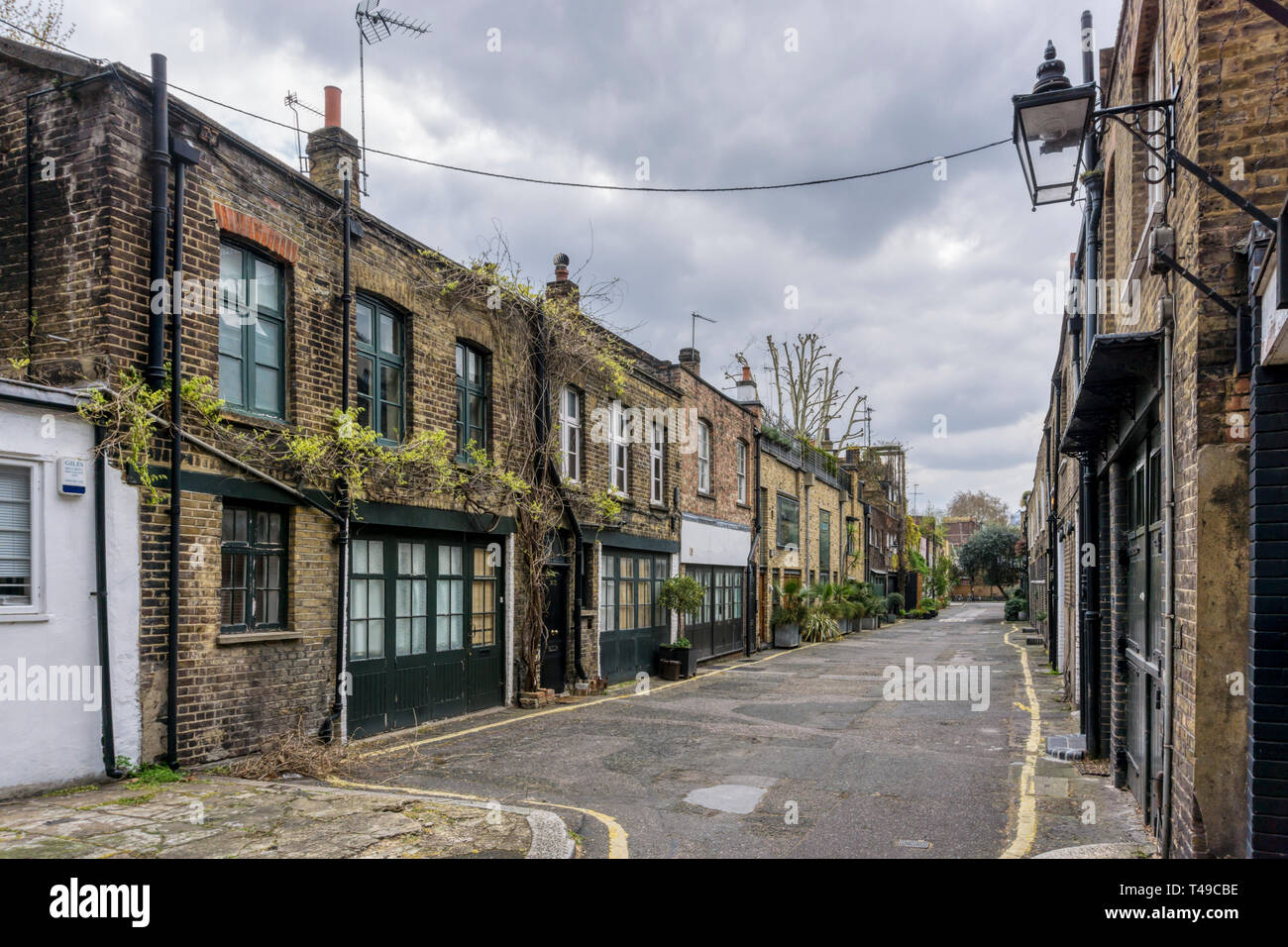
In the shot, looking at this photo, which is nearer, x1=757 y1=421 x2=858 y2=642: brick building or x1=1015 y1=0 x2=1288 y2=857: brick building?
x1=1015 y1=0 x2=1288 y2=857: brick building

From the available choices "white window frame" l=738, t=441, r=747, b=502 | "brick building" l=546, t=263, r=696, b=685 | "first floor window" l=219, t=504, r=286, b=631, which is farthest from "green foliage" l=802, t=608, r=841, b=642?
"first floor window" l=219, t=504, r=286, b=631

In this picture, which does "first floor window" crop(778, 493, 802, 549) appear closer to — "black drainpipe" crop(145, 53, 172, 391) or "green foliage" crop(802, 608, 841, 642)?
"green foliage" crop(802, 608, 841, 642)

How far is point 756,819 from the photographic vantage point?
7570mm

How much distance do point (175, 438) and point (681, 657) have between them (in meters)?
12.5

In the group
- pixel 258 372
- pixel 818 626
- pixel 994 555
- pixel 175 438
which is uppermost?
pixel 258 372

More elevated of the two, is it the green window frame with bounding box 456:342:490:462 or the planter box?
the green window frame with bounding box 456:342:490:462

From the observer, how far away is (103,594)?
7691 millimetres

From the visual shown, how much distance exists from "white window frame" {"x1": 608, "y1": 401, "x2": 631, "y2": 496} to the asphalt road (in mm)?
4151

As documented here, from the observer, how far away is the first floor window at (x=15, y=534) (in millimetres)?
7336

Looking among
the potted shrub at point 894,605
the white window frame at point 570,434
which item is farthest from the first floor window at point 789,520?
the potted shrub at point 894,605

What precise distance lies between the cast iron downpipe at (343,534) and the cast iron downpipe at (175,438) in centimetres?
216

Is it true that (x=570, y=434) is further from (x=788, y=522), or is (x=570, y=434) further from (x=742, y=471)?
(x=788, y=522)

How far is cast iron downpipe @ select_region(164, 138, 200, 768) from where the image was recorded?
820 centimetres

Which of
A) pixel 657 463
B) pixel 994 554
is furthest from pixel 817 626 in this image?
pixel 994 554
